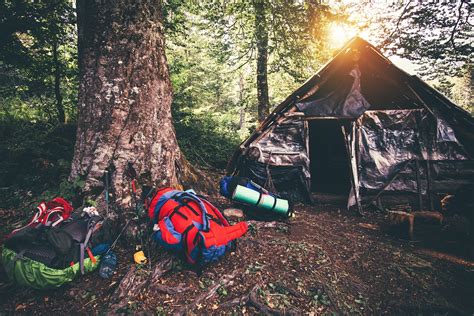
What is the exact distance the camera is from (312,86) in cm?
638

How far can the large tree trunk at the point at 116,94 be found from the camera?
12.2 feet

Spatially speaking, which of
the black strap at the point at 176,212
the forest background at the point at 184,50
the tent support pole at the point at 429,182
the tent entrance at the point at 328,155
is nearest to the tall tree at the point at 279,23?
the forest background at the point at 184,50

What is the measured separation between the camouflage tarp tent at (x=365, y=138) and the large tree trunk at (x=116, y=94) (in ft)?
9.82

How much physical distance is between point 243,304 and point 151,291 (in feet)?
3.63

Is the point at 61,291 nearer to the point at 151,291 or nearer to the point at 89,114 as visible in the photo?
the point at 151,291

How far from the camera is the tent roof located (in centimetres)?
608

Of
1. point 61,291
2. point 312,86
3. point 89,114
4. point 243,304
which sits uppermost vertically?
point 312,86

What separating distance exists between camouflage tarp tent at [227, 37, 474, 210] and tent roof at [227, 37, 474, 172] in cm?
2

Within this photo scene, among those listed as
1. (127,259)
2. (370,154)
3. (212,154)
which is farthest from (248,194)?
(212,154)

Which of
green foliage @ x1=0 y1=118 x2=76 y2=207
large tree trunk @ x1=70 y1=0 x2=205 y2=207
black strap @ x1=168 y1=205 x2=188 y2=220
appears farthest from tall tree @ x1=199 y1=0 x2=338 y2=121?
black strap @ x1=168 y1=205 x2=188 y2=220

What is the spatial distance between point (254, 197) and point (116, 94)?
3074 millimetres

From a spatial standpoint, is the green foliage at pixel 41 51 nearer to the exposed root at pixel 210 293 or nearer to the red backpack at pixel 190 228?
the red backpack at pixel 190 228

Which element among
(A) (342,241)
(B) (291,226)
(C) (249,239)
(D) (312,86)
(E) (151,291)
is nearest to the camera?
(E) (151,291)

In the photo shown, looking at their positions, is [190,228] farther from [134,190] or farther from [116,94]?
[116,94]
